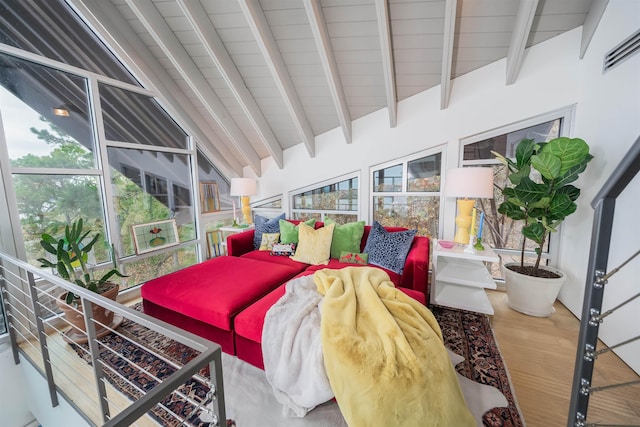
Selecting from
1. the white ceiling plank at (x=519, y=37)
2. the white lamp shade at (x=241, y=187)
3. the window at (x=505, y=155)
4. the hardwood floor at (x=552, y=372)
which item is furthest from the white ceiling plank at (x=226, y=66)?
the hardwood floor at (x=552, y=372)

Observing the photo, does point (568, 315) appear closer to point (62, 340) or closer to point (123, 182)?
point (62, 340)

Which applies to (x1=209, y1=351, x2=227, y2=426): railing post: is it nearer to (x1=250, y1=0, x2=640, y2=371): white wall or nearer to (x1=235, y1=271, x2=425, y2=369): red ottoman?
(x1=235, y1=271, x2=425, y2=369): red ottoman

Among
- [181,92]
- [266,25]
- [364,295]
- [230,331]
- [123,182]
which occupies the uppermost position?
[266,25]

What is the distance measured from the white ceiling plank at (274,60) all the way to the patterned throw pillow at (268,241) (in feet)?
4.15

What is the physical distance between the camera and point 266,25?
2402 millimetres

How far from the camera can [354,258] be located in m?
2.74

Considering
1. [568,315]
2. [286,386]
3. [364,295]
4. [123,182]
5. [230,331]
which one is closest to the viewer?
[286,386]

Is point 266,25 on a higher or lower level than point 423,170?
higher

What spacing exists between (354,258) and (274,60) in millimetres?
2047

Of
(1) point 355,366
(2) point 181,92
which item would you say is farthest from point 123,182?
(1) point 355,366

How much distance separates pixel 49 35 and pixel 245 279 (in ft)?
9.15

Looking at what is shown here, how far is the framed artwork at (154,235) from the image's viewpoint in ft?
10.4

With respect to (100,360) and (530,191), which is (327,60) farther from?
(100,360)

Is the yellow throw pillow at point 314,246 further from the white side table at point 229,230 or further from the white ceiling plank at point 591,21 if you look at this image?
the white ceiling plank at point 591,21
